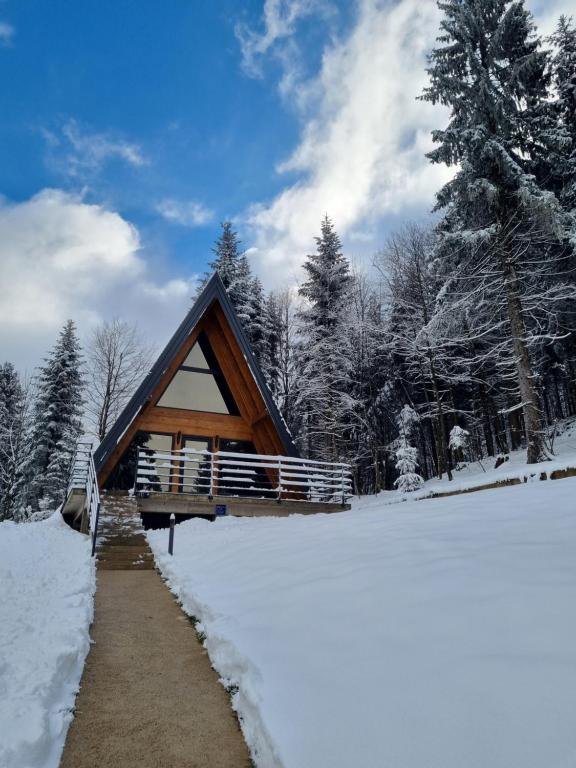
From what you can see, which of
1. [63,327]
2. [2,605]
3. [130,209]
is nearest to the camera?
[2,605]

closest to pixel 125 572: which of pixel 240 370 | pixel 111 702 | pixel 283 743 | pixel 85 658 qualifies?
pixel 85 658

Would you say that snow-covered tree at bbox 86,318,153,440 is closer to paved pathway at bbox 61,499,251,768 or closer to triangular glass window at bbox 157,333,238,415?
triangular glass window at bbox 157,333,238,415

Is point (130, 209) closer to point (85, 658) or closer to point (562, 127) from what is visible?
point (562, 127)

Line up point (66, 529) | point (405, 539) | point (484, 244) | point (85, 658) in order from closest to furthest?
point (85, 658)
point (405, 539)
point (66, 529)
point (484, 244)

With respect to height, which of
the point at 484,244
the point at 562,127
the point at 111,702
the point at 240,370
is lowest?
the point at 111,702

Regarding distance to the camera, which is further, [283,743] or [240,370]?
[240,370]

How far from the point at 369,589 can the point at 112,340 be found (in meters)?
24.9

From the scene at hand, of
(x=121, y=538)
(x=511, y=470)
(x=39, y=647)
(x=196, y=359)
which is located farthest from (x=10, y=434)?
(x=511, y=470)

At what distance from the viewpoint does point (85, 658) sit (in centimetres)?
355

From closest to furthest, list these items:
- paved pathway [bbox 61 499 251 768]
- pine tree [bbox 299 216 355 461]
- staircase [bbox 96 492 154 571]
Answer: paved pathway [bbox 61 499 251 768]
staircase [bbox 96 492 154 571]
pine tree [bbox 299 216 355 461]

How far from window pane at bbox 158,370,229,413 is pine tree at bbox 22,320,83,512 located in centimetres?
865

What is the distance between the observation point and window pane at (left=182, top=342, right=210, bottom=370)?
15.4 metres

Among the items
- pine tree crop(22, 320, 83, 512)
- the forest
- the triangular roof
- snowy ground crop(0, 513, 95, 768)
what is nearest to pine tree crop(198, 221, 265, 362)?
the forest

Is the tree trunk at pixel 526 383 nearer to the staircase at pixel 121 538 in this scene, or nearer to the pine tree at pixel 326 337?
the pine tree at pixel 326 337
